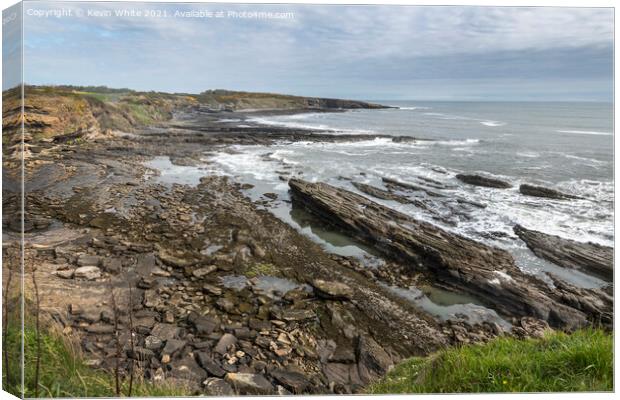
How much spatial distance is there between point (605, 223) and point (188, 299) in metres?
5.68

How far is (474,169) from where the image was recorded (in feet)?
21.2

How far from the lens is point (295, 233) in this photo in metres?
6.63

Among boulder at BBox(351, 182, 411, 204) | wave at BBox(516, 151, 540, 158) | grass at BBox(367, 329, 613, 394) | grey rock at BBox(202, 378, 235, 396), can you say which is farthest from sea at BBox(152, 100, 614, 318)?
grey rock at BBox(202, 378, 235, 396)

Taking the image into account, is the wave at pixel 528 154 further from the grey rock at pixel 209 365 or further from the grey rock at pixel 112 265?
the grey rock at pixel 112 265

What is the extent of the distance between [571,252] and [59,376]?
6.49 m

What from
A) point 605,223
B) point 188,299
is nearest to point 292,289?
point 188,299

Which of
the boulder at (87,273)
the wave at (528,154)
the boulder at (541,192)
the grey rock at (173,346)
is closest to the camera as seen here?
the grey rock at (173,346)

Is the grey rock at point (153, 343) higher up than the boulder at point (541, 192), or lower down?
lower down

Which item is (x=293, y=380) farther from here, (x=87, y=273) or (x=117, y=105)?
(x=117, y=105)

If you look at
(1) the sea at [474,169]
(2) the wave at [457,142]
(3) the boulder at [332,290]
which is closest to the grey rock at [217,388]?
(3) the boulder at [332,290]

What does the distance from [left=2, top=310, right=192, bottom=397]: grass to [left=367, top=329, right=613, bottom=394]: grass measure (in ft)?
8.52

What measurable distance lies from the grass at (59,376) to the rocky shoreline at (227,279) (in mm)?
291

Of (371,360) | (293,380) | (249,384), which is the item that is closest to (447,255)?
(371,360)

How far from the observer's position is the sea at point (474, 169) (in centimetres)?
519
